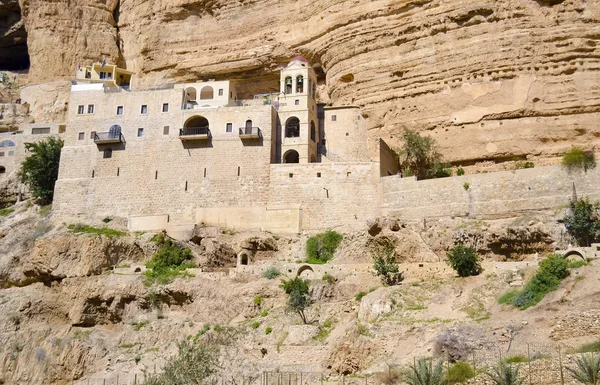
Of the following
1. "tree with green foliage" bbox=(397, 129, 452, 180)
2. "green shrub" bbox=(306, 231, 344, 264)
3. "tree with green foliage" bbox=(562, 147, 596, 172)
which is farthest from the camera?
"tree with green foliage" bbox=(397, 129, 452, 180)

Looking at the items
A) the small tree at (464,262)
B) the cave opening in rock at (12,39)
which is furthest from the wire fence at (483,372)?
the cave opening in rock at (12,39)

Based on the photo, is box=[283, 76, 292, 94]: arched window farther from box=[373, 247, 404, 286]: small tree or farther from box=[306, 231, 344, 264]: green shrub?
box=[373, 247, 404, 286]: small tree

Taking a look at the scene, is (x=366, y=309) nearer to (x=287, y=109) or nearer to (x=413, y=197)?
(x=413, y=197)

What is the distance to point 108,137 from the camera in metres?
44.5

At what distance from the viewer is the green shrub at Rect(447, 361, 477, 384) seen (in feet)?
79.5

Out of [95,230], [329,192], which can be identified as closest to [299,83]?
[329,192]

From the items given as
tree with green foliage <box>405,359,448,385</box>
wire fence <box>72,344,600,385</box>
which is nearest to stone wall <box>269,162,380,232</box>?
wire fence <box>72,344,600,385</box>

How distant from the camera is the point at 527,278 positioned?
3097 cm

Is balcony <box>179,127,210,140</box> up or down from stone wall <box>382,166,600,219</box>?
up

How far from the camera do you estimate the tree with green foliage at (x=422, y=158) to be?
41.7 m

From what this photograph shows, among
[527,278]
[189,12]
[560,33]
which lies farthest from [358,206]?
[189,12]

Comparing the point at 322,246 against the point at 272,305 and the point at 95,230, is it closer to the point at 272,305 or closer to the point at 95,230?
the point at 272,305

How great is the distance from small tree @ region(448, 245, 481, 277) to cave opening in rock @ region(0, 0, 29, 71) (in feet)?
138

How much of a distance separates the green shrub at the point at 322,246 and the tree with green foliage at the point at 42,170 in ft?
57.4
